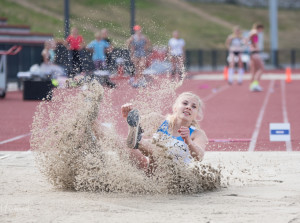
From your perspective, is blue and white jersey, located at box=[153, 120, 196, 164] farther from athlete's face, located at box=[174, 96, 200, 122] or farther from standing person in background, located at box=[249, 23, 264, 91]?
standing person in background, located at box=[249, 23, 264, 91]

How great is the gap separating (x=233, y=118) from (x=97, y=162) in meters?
8.23

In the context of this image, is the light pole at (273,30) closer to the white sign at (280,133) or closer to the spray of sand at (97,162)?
the white sign at (280,133)

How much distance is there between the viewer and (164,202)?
6027mm

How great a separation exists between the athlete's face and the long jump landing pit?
2.36 ft

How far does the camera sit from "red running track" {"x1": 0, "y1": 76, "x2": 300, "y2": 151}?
1034 centimetres

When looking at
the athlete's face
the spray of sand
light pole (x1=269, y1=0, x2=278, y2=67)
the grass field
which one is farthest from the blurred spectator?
the grass field

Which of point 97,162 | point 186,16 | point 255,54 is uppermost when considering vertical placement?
point 186,16

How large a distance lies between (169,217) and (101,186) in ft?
4.16

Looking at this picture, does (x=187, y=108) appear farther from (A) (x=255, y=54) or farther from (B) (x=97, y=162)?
(A) (x=255, y=54)

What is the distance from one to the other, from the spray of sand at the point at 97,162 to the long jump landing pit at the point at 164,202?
0.47ft

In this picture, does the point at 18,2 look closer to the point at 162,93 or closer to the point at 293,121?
the point at 293,121

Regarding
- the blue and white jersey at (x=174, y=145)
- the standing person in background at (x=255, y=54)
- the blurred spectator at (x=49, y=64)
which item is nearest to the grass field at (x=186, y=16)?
the blurred spectator at (x=49, y=64)

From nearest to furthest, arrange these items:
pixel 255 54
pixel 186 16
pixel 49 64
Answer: pixel 49 64
pixel 255 54
pixel 186 16

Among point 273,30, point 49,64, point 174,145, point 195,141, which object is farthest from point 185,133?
point 273,30
